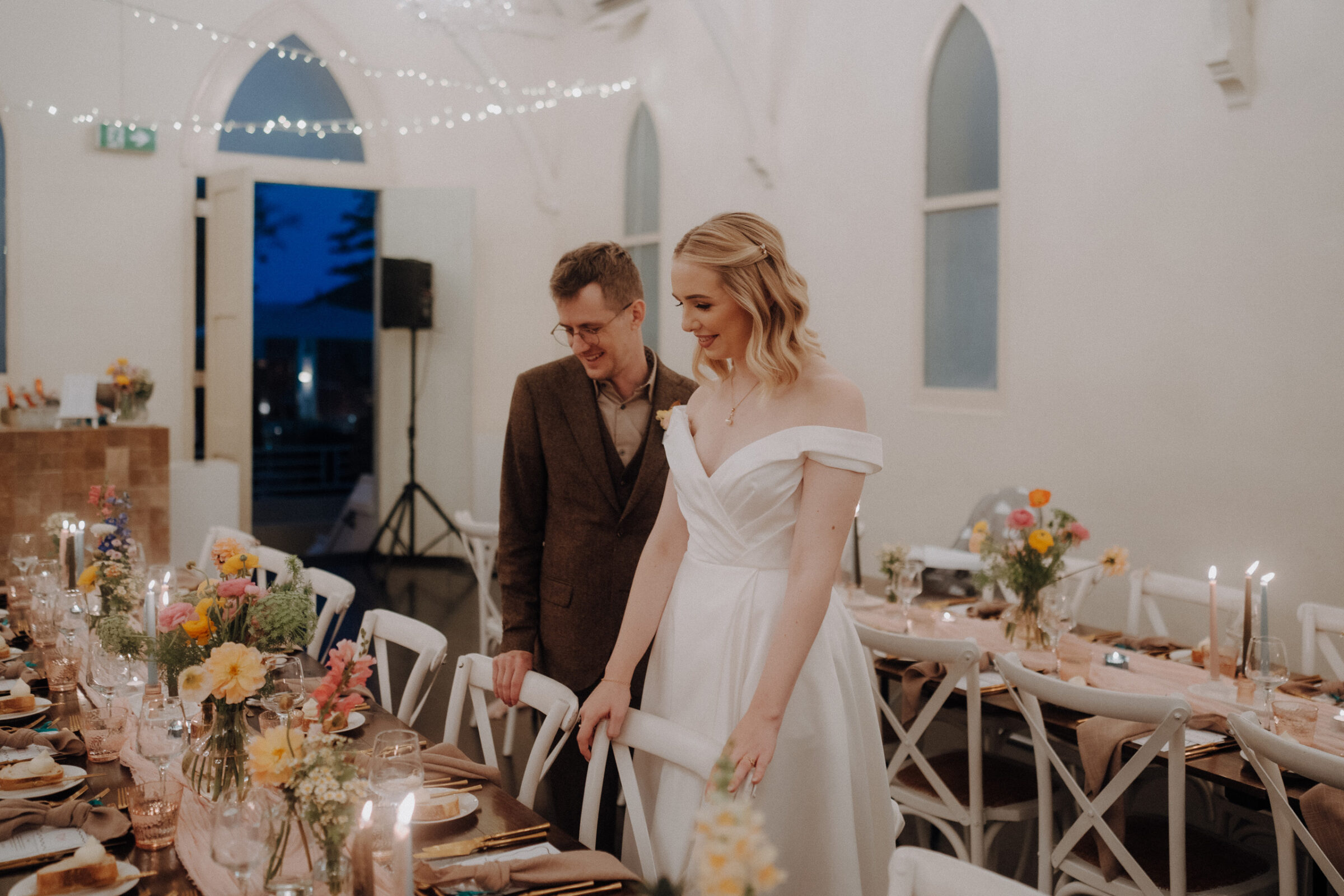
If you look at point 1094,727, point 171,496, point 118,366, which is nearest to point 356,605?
point 171,496

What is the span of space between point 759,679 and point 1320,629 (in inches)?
91.3

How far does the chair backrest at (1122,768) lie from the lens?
7.30 feet

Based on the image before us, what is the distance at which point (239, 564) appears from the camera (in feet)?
6.38

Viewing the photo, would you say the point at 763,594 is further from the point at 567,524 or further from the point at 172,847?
the point at 172,847

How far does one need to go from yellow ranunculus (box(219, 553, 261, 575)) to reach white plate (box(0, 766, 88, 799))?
478 millimetres

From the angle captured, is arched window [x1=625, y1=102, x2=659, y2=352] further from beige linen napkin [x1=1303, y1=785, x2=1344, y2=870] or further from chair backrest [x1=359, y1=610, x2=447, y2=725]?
beige linen napkin [x1=1303, y1=785, x2=1344, y2=870]

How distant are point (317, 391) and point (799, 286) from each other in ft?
33.8

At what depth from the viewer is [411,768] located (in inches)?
63.4

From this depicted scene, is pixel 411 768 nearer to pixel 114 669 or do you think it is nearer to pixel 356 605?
pixel 114 669

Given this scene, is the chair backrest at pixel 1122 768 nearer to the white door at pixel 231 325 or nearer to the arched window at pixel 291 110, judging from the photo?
the white door at pixel 231 325

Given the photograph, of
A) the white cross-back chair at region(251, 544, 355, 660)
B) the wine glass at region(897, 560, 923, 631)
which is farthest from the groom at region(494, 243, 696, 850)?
the wine glass at region(897, 560, 923, 631)

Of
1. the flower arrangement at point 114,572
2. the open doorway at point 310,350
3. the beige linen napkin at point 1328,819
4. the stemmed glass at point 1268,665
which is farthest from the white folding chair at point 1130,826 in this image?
the open doorway at point 310,350

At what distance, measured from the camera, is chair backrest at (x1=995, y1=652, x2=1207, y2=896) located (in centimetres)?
223

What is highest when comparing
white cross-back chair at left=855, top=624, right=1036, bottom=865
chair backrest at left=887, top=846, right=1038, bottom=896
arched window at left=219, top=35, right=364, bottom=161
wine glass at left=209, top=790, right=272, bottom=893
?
arched window at left=219, top=35, right=364, bottom=161
